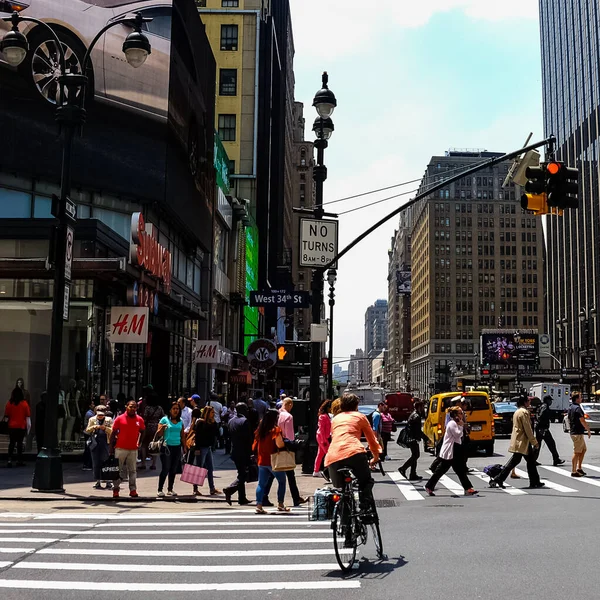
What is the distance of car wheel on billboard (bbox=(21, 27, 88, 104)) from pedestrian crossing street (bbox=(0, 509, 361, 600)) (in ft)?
63.8

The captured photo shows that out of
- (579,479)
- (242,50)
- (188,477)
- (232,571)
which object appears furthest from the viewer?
(242,50)

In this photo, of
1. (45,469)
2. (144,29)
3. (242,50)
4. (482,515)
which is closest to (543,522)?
(482,515)

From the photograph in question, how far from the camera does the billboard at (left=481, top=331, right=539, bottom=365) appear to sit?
119 m

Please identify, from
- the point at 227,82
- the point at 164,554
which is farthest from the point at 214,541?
the point at 227,82

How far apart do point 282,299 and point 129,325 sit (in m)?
4.80

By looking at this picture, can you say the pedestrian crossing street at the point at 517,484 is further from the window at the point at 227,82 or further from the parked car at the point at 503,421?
the window at the point at 227,82

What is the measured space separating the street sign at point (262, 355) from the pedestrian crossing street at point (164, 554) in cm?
801

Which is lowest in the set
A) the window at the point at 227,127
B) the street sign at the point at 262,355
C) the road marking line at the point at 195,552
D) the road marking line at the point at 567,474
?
the road marking line at the point at 567,474

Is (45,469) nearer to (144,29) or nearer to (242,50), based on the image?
(144,29)

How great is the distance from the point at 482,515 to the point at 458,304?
16192 centimetres

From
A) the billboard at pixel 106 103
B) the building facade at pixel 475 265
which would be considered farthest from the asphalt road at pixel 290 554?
the building facade at pixel 475 265

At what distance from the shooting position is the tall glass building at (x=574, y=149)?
448ft

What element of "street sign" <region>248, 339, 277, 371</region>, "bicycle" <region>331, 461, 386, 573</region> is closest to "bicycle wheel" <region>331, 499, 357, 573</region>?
"bicycle" <region>331, 461, 386, 573</region>

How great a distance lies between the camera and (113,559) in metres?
9.12
